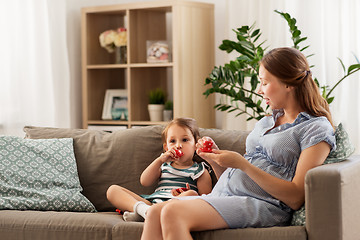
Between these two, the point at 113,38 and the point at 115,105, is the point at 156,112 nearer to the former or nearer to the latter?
the point at 115,105

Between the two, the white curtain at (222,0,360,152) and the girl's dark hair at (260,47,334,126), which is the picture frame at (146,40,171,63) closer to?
the white curtain at (222,0,360,152)

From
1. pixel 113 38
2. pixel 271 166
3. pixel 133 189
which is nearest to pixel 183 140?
pixel 133 189

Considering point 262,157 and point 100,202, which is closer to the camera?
point 262,157

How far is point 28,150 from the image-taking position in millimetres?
2795

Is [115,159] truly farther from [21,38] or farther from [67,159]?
[21,38]

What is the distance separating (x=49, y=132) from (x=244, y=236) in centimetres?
130

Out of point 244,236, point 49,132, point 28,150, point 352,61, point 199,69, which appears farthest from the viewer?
point 199,69

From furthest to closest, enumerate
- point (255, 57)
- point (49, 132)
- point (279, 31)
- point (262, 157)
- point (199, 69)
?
point (199, 69), point (279, 31), point (255, 57), point (49, 132), point (262, 157)

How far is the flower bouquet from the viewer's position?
14.1 feet

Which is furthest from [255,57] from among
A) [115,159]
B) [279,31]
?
[115,159]

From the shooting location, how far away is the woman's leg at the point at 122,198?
2.55 metres

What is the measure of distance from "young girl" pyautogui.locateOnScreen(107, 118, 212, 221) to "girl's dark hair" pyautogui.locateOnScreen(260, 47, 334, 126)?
543 millimetres

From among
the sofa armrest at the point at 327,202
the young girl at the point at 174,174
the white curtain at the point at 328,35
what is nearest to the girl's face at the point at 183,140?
the young girl at the point at 174,174

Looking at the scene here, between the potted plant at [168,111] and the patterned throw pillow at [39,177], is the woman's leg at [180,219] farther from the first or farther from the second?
the potted plant at [168,111]
